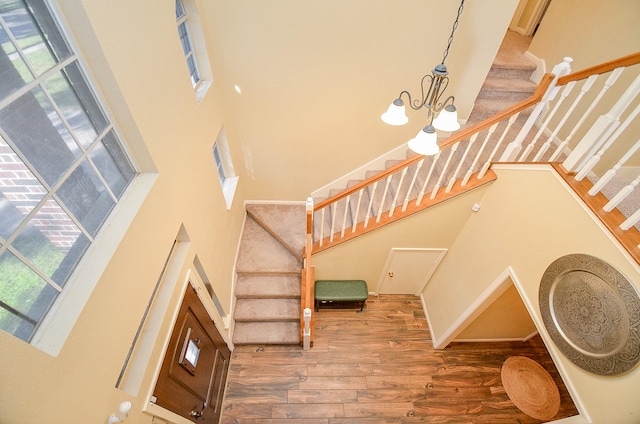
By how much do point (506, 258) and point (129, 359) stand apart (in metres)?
3.16

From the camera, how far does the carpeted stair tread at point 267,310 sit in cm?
388

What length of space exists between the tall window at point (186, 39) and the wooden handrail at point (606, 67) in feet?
10.8

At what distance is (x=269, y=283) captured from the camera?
4.08 meters

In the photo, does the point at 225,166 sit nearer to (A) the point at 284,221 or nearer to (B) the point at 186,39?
(A) the point at 284,221

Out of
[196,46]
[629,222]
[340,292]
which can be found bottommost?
[629,222]

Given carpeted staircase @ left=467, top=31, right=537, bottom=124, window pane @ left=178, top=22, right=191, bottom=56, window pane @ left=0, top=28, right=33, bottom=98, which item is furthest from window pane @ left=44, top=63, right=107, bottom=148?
carpeted staircase @ left=467, top=31, right=537, bottom=124

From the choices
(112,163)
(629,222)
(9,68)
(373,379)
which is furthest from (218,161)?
(629,222)

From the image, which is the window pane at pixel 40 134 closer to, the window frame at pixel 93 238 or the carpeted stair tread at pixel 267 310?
the window frame at pixel 93 238

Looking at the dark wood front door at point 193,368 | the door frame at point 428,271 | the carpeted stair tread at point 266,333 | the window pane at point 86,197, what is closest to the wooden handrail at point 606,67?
the door frame at point 428,271

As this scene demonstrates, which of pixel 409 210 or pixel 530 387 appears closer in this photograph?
pixel 409 210

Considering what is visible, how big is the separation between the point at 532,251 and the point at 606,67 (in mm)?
1463

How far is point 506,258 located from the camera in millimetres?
2793

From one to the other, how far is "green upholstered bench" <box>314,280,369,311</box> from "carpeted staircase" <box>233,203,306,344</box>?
328 mm

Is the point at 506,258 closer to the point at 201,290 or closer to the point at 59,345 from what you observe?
the point at 201,290
